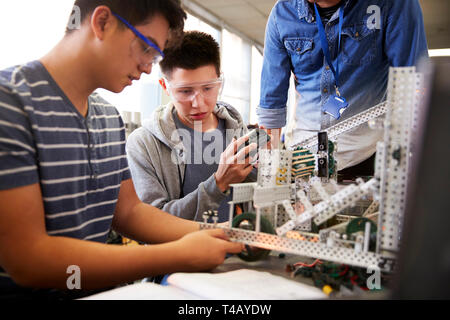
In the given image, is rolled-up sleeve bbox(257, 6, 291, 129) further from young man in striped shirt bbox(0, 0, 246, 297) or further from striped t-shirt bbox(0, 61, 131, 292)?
striped t-shirt bbox(0, 61, 131, 292)

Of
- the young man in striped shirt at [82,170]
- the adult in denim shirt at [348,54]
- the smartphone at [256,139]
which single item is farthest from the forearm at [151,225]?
the adult in denim shirt at [348,54]

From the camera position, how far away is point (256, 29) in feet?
31.8

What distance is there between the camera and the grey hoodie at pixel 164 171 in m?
2.03

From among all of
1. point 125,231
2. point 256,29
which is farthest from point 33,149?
point 256,29

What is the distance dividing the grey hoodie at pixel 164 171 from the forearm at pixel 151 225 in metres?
0.27

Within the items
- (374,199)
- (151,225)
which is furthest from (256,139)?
(374,199)

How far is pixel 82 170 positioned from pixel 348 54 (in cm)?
191

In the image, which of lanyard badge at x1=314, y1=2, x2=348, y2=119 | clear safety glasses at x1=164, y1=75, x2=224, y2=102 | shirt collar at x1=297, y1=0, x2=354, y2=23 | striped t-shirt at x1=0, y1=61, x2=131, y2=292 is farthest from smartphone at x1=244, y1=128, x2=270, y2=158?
shirt collar at x1=297, y1=0, x2=354, y2=23

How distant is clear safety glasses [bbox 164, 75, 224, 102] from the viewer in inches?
88.0

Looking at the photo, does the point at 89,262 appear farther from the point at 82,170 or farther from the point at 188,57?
the point at 188,57

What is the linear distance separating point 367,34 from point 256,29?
7776 millimetres

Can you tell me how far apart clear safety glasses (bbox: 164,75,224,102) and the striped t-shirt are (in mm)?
626
